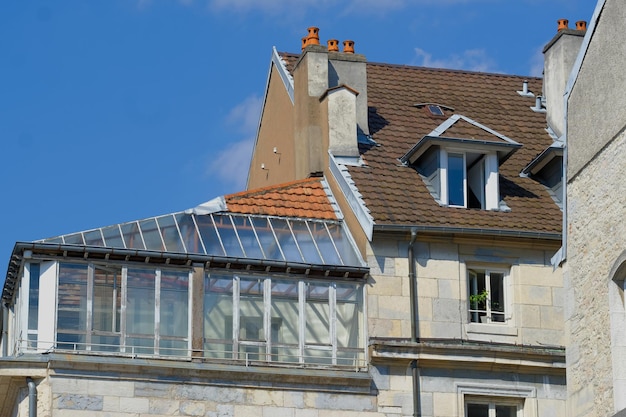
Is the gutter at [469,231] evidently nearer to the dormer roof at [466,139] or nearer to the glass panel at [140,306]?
the dormer roof at [466,139]

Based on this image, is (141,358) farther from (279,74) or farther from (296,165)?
(279,74)

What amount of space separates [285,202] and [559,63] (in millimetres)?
6733

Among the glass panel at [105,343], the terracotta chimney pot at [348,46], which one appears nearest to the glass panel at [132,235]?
the glass panel at [105,343]

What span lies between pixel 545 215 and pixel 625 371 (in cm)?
903

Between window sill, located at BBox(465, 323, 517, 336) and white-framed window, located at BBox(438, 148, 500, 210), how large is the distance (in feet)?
7.54

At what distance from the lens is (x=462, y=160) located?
29.8 meters

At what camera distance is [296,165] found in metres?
32.4

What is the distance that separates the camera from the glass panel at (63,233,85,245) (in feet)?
88.8

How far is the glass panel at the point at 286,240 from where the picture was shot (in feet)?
92.6

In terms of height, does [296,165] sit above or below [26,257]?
above

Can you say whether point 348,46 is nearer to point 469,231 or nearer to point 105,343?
point 469,231

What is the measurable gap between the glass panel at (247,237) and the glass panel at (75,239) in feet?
9.02

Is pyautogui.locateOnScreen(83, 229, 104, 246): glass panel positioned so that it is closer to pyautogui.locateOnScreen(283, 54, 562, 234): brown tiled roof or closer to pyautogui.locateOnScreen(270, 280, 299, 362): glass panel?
pyautogui.locateOnScreen(270, 280, 299, 362): glass panel

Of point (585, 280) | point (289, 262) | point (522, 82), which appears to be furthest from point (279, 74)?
point (585, 280)
